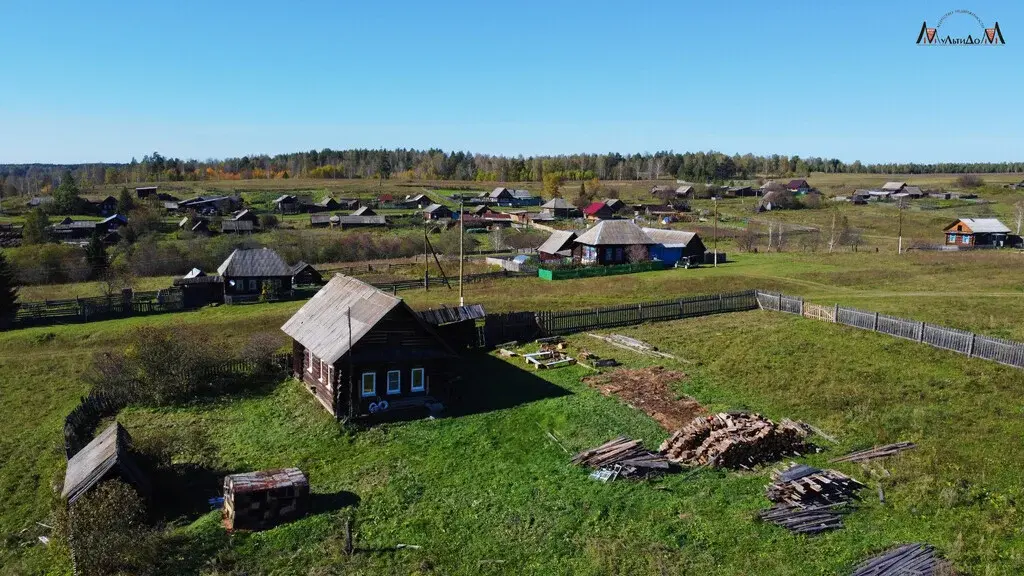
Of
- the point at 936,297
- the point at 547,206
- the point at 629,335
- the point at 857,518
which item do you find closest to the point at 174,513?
the point at 857,518

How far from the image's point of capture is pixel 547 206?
114 meters

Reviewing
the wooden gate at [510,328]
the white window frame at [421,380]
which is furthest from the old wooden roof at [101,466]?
the wooden gate at [510,328]

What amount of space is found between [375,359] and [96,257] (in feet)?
170

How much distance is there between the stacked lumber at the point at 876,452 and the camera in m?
20.0

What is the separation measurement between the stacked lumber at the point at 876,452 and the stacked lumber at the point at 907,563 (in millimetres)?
5175

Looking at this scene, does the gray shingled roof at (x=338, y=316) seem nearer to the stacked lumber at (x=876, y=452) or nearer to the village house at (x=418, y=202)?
the stacked lumber at (x=876, y=452)

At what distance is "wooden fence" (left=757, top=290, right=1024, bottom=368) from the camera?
91.3 feet

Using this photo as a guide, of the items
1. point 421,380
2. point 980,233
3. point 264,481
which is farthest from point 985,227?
point 264,481

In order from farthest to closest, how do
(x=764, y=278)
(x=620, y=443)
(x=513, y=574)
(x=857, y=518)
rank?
1. (x=764, y=278)
2. (x=620, y=443)
3. (x=857, y=518)
4. (x=513, y=574)

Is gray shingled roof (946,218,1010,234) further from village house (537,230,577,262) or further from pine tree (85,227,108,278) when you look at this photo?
pine tree (85,227,108,278)

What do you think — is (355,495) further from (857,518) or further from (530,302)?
(530,302)

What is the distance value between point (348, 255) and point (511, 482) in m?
58.0

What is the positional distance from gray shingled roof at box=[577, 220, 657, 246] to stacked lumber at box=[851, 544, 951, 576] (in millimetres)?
49438

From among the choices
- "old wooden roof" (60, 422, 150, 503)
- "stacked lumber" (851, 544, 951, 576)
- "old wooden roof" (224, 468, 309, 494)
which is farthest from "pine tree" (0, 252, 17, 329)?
"stacked lumber" (851, 544, 951, 576)
